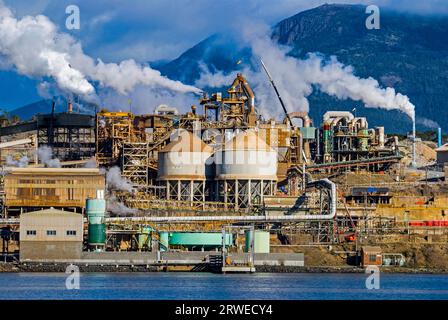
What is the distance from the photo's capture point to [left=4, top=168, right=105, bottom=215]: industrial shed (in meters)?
135

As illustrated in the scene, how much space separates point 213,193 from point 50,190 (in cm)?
2966

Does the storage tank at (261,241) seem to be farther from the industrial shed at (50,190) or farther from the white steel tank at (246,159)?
the white steel tank at (246,159)

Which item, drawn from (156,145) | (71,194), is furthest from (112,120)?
(71,194)

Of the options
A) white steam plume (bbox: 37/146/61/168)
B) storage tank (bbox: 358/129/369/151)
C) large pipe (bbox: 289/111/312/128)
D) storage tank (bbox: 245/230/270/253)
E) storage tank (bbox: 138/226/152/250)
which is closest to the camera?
storage tank (bbox: 245/230/270/253)

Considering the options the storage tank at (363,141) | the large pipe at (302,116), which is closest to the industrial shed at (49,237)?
the storage tank at (363,141)

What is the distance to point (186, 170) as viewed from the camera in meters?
158

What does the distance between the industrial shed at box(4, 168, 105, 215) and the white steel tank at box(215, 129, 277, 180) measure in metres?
23.8

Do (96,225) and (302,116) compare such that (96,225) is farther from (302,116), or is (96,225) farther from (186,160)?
(302,116)

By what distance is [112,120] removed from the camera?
165250 mm

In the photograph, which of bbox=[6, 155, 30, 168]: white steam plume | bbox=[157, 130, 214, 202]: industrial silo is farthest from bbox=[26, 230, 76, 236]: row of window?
bbox=[157, 130, 214, 202]: industrial silo

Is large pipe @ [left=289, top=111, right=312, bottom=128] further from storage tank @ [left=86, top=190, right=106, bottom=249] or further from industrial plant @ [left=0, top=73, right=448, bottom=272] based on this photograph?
storage tank @ [left=86, top=190, right=106, bottom=249]

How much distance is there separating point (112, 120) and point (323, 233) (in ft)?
137

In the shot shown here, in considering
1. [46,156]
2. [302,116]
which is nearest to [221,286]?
[46,156]
